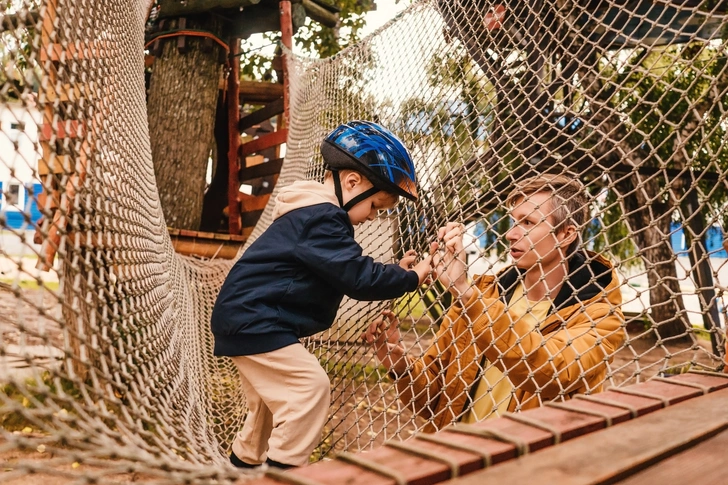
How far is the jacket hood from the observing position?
1.79 meters

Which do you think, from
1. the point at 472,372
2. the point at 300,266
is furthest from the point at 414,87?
the point at 472,372

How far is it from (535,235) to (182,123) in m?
3.72

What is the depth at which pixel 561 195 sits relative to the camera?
5.24 ft

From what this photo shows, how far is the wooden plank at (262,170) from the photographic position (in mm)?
5277

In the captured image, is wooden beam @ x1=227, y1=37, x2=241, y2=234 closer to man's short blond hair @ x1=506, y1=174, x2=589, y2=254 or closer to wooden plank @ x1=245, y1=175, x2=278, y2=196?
wooden plank @ x1=245, y1=175, x2=278, y2=196

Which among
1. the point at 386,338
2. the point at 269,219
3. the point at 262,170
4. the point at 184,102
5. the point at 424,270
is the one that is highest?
the point at 184,102

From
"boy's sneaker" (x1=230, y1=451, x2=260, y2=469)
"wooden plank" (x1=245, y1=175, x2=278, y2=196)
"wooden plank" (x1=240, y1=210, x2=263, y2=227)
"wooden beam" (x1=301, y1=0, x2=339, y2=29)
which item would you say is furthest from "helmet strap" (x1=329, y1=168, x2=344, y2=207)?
"wooden plank" (x1=245, y1=175, x2=278, y2=196)

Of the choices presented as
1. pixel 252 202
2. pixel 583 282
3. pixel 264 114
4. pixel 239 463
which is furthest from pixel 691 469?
pixel 264 114

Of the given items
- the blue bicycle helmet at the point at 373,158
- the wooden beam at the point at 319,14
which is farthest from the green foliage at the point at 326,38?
the blue bicycle helmet at the point at 373,158

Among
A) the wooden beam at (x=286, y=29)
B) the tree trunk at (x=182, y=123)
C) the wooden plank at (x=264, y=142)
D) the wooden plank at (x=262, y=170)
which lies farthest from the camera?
the wooden plank at (x=262, y=170)

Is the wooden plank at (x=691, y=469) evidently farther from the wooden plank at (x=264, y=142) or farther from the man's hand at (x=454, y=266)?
the wooden plank at (x=264, y=142)

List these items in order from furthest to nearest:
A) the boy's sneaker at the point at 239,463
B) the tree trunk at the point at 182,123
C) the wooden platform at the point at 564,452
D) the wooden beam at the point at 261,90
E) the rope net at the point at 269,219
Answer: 1. the wooden beam at the point at 261,90
2. the tree trunk at the point at 182,123
3. the boy's sneaker at the point at 239,463
4. the rope net at the point at 269,219
5. the wooden platform at the point at 564,452

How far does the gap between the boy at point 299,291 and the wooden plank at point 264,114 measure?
3863 millimetres

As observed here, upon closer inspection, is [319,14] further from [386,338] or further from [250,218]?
[386,338]
